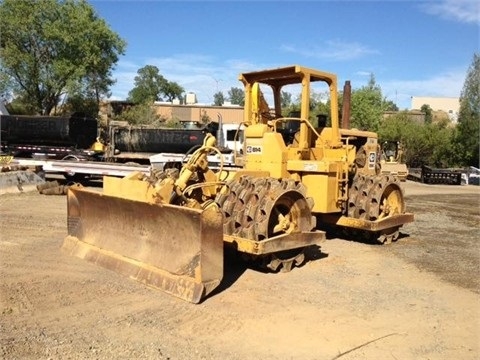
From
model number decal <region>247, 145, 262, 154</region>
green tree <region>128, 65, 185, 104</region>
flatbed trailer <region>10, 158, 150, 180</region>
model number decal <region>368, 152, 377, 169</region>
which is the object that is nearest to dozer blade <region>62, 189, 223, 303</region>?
model number decal <region>247, 145, 262, 154</region>

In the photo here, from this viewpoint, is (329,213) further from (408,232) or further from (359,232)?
(408,232)

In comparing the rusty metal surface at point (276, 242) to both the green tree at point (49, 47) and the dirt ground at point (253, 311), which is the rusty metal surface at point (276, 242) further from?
the green tree at point (49, 47)

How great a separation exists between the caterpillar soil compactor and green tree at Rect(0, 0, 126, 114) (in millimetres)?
29864

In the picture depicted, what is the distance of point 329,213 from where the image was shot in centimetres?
795

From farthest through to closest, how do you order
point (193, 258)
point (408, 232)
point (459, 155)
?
point (459, 155) < point (408, 232) < point (193, 258)

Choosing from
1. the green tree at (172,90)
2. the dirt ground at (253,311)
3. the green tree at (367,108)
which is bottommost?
the dirt ground at (253,311)

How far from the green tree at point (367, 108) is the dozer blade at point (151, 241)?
36492 mm

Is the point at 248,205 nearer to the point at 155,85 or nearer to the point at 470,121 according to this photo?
the point at 470,121

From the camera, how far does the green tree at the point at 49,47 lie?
33531 millimetres

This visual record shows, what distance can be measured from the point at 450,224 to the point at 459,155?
2568 centimetres

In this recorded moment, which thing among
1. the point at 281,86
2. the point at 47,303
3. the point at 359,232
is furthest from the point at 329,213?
the point at 47,303

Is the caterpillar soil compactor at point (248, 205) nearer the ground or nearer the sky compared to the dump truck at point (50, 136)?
nearer the ground

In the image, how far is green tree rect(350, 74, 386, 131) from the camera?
41594 millimetres

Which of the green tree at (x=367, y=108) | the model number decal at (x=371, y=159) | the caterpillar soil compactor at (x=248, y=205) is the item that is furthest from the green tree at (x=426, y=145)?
the caterpillar soil compactor at (x=248, y=205)
